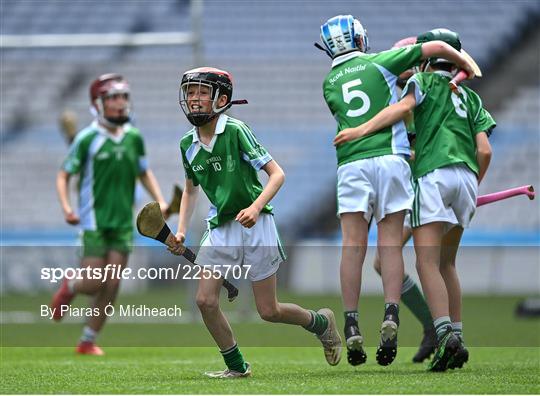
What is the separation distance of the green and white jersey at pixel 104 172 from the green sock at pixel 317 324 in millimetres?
3075

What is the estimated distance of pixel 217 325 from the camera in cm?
573

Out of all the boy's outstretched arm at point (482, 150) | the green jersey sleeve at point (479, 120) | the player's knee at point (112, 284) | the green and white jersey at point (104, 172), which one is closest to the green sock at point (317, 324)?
the boy's outstretched arm at point (482, 150)

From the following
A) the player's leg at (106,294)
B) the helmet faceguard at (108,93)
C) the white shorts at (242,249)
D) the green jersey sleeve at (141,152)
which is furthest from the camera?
the green jersey sleeve at (141,152)

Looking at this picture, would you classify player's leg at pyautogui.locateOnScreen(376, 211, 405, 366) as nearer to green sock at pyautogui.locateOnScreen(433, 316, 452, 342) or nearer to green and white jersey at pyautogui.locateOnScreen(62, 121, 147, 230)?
green sock at pyautogui.locateOnScreen(433, 316, 452, 342)

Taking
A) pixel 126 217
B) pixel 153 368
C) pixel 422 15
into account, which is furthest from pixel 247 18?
pixel 153 368

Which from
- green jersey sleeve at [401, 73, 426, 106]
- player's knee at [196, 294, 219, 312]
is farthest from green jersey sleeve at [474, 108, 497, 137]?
player's knee at [196, 294, 219, 312]

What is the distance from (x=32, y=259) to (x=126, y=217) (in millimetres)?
6902

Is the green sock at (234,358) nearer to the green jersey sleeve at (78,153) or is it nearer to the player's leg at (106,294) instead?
the player's leg at (106,294)

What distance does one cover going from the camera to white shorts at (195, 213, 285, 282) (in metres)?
5.75

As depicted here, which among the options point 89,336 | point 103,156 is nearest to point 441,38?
point 103,156

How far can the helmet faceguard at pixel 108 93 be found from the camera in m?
8.70

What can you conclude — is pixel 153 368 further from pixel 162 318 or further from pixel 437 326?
pixel 162 318

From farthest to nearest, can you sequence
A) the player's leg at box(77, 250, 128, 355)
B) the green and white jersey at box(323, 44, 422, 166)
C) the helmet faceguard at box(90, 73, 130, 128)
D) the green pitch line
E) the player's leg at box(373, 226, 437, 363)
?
the helmet faceguard at box(90, 73, 130, 128) → the player's leg at box(77, 250, 128, 355) → the player's leg at box(373, 226, 437, 363) → the green and white jersey at box(323, 44, 422, 166) → the green pitch line

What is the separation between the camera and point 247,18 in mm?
19109
